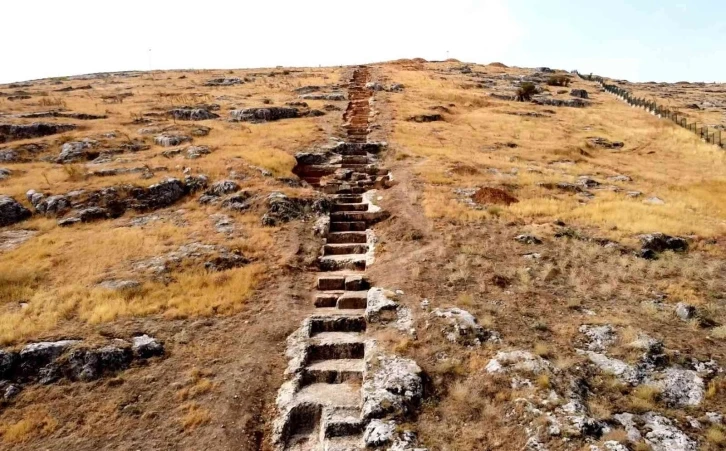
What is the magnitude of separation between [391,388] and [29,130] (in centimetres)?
3799

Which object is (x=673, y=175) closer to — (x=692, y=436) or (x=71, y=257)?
(x=692, y=436)

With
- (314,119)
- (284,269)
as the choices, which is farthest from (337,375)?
(314,119)

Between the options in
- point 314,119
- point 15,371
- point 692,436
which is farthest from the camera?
point 314,119

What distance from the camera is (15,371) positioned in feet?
40.6

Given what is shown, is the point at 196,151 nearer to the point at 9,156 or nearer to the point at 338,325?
the point at 9,156

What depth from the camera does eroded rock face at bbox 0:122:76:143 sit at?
118 ft

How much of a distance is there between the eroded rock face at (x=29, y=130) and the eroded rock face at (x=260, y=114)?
1339cm

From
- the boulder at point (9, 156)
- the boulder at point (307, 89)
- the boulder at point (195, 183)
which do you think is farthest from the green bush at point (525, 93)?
the boulder at point (9, 156)

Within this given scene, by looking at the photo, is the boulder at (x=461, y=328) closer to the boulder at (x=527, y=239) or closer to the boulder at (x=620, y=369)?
the boulder at (x=620, y=369)

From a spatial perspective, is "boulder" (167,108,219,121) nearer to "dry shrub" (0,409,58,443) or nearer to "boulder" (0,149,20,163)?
"boulder" (0,149,20,163)

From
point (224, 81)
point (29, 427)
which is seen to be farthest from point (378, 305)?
point (224, 81)

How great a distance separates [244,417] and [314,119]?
36.2 metres

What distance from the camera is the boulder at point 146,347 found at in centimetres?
1311

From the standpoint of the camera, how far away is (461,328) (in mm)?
13766
